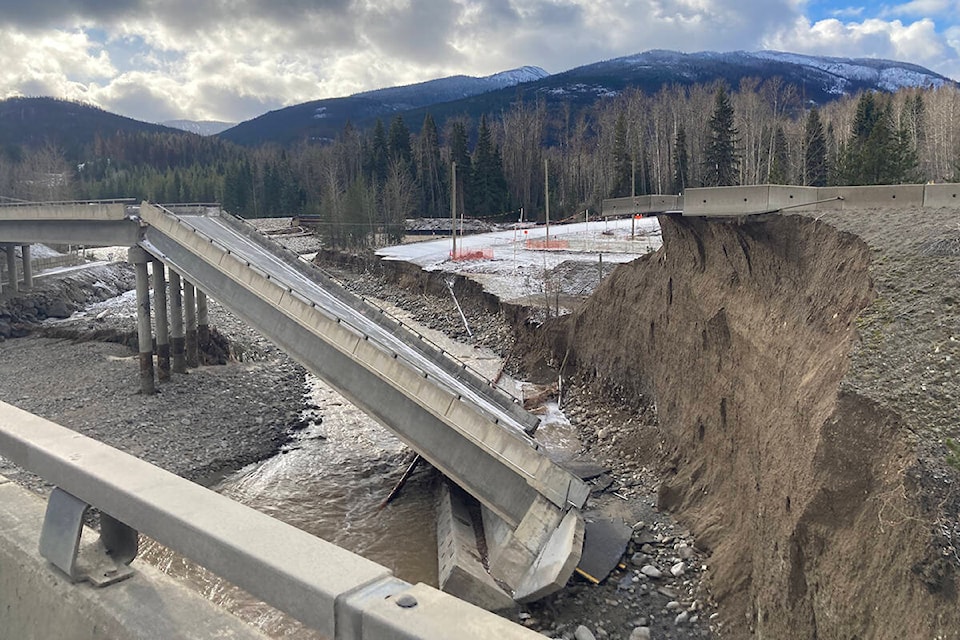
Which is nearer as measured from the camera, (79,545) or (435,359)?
(79,545)

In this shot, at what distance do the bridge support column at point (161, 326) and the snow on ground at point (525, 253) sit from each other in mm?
14211

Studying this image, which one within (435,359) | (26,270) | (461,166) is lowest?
(435,359)

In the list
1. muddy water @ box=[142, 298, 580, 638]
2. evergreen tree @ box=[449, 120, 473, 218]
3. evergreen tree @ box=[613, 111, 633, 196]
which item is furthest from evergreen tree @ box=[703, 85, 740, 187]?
muddy water @ box=[142, 298, 580, 638]

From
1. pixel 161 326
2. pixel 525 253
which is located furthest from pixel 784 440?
pixel 525 253

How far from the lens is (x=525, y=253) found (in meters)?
43.5

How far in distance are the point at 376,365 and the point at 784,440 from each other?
809 centimetres

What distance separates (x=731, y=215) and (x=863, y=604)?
9.09 metres

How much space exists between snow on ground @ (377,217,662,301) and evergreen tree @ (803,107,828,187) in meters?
14.9

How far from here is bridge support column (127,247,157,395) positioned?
20.9 metres

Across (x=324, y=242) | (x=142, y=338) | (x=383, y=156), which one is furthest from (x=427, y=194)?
(x=142, y=338)

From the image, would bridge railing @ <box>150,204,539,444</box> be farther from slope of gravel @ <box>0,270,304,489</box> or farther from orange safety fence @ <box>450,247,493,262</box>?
orange safety fence @ <box>450,247,493,262</box>

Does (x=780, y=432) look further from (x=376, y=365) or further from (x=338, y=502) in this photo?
(x=338, y=502)

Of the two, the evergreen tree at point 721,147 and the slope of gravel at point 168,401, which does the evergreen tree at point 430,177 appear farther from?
the slope of gravel at point 168,401

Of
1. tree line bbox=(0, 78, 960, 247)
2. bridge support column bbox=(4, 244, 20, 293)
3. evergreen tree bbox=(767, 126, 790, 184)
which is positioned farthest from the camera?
evergreen tree bbox=(767, 126, 790, 184)
